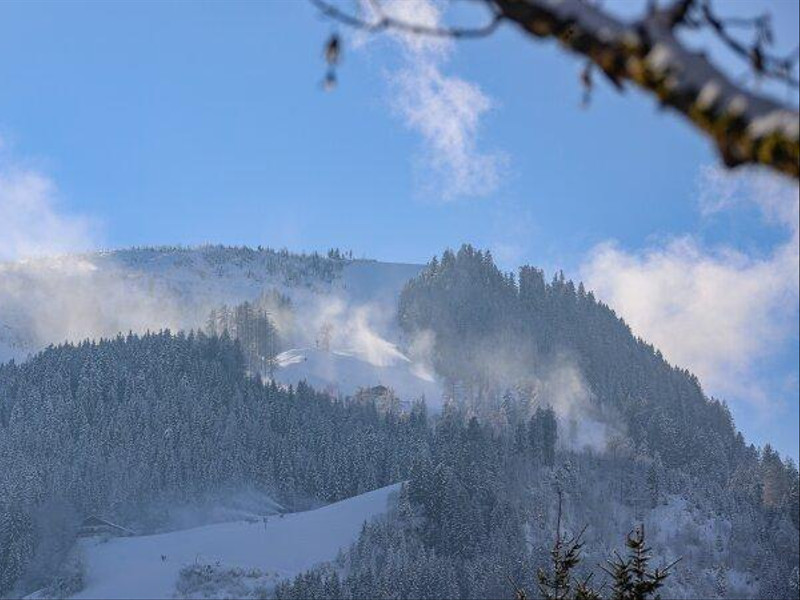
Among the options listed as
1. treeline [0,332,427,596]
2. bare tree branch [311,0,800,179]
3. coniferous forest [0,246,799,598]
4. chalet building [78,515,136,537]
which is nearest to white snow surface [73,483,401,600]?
chalet building [78,515,136,537]

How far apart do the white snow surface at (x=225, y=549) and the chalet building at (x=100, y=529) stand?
176 centimetres

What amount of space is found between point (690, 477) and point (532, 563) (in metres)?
49.1

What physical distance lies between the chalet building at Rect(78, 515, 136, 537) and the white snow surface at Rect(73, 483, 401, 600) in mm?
1762

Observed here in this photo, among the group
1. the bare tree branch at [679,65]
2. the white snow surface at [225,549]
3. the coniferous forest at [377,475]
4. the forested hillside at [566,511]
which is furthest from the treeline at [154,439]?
the bare tree branch at [679,65]

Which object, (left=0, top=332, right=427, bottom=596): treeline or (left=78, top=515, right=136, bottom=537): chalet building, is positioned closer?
(left=78, top=515, right=136, bottom=537): chalet building

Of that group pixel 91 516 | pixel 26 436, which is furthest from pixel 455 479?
pixel 26 436

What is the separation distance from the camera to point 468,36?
3.52 metres

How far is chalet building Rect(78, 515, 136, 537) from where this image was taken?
11712 centimetres

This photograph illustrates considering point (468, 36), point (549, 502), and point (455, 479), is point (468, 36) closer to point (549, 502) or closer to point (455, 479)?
point (455, 479)

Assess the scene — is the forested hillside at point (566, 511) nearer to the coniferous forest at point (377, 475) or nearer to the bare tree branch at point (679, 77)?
the coniferous forest at point (377, 475)

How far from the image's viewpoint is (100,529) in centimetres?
11850

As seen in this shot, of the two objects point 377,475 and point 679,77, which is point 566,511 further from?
point 679,77

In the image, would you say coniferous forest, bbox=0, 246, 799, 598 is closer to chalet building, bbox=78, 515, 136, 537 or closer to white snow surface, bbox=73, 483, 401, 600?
chalet building, bbox=78, 515, 136, 537

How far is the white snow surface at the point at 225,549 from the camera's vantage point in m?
102
